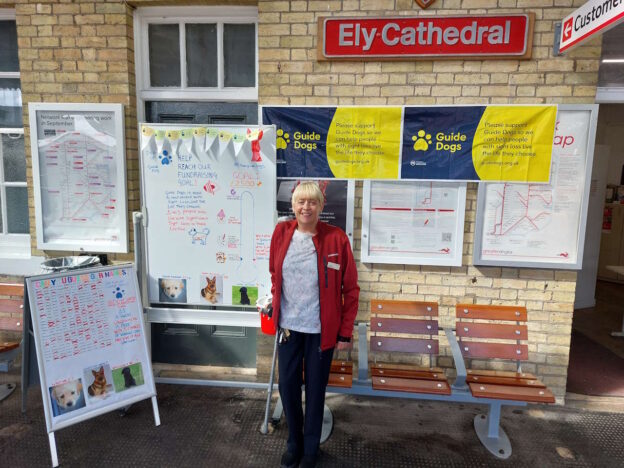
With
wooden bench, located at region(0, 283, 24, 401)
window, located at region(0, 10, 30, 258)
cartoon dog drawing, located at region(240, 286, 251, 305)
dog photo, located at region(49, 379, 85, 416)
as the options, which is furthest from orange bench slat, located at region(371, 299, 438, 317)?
window, located at region(0, 10, 30, 258)

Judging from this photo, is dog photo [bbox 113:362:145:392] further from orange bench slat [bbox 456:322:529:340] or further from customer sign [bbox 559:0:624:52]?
customer sign [bbox 559:0:624:52]

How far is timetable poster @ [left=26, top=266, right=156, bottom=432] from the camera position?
2717mm

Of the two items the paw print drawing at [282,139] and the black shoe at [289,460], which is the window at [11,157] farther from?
the black shoe at [289,460]

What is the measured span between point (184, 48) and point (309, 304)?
2574 millimetres

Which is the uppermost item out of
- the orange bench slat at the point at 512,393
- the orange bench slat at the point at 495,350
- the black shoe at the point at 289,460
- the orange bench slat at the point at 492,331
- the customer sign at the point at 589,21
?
the customer sign at the point at 589,21

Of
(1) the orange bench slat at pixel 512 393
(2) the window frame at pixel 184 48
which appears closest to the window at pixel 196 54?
(2) the window frame at pixel 184 48

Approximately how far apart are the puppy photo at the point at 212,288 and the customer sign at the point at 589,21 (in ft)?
10.0

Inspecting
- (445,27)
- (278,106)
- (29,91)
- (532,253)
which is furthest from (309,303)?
(29,91)

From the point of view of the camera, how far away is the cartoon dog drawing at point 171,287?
11.0 ft

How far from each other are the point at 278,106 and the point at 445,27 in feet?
4.72

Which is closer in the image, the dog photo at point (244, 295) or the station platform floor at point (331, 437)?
the station platform floor at point (331, 437)

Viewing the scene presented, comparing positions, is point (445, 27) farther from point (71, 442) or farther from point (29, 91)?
point (71, 442)

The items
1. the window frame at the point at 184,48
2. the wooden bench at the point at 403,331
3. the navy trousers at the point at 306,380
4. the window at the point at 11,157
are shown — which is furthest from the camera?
the window at the point at 11,157

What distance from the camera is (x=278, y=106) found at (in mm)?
3369
